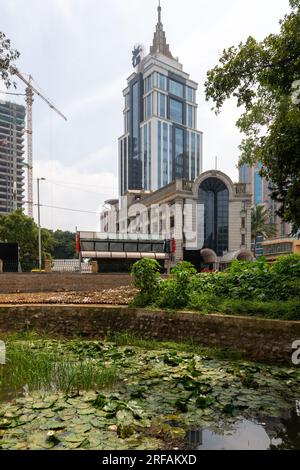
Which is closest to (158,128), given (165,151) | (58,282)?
(165,151)

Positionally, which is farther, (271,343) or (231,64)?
(271,343)

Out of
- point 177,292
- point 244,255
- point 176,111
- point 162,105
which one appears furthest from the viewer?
point 176,111

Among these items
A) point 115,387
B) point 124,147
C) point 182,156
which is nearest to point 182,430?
point 115,387

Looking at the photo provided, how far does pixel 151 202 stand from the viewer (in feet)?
179

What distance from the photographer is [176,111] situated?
383 ft

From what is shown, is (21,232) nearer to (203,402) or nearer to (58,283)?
(58,283)

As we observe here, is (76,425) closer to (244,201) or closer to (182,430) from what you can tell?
(182,430)

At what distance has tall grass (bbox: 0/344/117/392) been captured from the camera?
22.1 ft

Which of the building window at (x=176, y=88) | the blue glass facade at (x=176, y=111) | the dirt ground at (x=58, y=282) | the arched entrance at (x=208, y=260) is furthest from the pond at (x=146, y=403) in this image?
the building window at (x=176, y=88)

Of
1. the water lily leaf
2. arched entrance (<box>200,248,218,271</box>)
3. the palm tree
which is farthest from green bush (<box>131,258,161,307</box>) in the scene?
the palm tree

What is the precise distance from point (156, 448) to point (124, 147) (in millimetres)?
123477

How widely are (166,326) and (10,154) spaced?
317ft

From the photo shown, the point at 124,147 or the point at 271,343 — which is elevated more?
the point at 124,147

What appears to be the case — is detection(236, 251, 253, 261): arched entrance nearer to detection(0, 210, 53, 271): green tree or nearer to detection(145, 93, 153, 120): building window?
detection(0, 210, 53, 271): green tree
